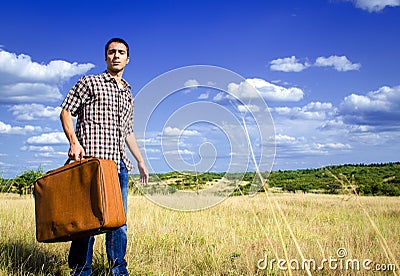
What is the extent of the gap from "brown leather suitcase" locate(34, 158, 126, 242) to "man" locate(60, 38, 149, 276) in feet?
1.05

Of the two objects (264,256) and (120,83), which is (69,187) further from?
(264,256)

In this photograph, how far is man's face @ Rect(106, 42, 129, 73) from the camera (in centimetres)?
344

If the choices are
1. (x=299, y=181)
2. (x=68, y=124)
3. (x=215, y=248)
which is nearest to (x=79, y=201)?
(x=68, y=124)

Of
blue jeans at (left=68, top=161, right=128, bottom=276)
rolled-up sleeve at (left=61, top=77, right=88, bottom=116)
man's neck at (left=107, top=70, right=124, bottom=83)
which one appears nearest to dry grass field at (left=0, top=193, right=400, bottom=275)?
blue jeans at (left=68, top=161, right=128, bottom=276)

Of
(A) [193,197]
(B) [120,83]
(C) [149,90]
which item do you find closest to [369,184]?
(A) [193,197]

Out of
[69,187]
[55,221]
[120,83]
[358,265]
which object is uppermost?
[120,83]

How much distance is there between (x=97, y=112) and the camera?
10.9 ft

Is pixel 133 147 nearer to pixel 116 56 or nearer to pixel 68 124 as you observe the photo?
pixel 68 124

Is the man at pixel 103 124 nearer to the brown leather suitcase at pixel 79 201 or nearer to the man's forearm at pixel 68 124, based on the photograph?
the man's forearm at pixel 68 124

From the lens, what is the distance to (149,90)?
5.05 meters

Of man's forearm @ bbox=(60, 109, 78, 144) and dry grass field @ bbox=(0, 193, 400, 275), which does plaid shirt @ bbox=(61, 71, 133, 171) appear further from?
dry grass field @ bbox=(0, 193, 400, 275)

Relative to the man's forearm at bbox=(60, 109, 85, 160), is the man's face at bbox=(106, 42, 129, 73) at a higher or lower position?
higher

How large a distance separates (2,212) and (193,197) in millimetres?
3047

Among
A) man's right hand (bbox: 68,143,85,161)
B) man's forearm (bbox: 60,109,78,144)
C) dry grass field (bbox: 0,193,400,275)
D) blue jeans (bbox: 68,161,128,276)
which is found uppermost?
man's forearm (bbox: 60,109,78,144)
